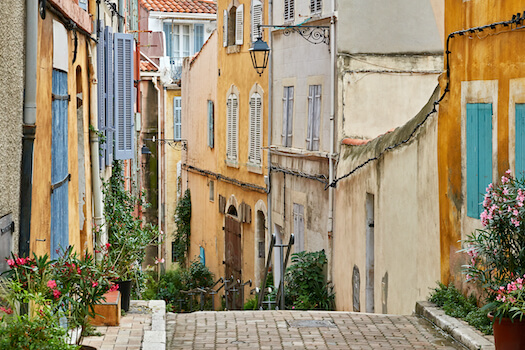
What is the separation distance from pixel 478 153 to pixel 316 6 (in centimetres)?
789

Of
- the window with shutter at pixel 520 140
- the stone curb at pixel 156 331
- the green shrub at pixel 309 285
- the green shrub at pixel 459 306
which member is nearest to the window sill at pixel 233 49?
the green shrub at pixel 309 285

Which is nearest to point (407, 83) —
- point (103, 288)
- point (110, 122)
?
point (110, 122)

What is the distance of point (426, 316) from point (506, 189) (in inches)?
121

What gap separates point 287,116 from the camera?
18875 millimetres

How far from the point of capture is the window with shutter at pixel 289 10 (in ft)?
59.8

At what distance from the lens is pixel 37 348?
5.78m

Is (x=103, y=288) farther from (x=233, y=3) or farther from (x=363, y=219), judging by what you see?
(x=233, y=3)

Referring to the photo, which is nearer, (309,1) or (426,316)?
(426,316)

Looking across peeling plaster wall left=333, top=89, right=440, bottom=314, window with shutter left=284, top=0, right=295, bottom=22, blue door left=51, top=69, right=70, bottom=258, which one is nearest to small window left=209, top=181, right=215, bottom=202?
window with shutter left=284, top=0, right=295, bottom=22

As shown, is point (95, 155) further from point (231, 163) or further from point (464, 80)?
point (231, 163)

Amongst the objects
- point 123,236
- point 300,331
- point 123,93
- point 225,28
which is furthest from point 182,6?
point 300,331

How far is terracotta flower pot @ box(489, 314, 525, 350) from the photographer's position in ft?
24.3

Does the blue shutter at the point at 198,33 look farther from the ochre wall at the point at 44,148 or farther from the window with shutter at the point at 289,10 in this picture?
the ochre wall at the point at 44,148

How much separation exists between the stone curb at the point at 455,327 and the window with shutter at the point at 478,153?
124 centimetres
